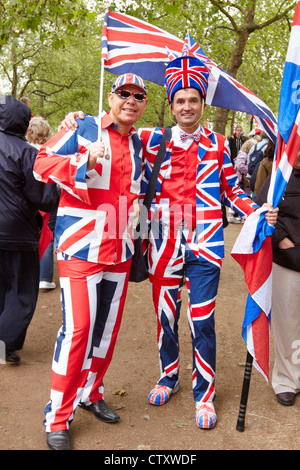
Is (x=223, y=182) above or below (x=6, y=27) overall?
below

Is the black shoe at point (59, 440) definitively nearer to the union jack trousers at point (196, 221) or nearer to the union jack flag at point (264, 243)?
the union jack trousers at point (196, 221)

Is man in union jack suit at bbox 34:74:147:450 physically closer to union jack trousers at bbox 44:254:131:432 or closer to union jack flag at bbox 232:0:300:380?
union jack trousers at bbox 44:254:131:432

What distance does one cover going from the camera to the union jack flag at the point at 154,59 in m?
3.84

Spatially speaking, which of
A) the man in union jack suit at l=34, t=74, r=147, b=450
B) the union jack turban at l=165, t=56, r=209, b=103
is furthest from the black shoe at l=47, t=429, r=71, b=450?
the union jack turban at l=165, t=56, r=209, b=103

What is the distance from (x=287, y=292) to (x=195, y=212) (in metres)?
1.04

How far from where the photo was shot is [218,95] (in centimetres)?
395

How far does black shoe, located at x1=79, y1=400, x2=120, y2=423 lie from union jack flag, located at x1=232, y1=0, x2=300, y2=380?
106cm

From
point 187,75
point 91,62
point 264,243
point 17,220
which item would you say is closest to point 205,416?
point 264,243

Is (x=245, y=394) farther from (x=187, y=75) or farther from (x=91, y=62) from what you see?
(x=91, y=62)

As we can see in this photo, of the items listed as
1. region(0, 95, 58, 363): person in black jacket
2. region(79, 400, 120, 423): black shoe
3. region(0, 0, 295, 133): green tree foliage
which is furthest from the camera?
region(0, 0, 295, 133): green tree foliage

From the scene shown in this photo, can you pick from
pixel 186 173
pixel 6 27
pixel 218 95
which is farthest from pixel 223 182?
pixel 6 27

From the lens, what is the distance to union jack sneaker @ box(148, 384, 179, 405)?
3.87 metres
